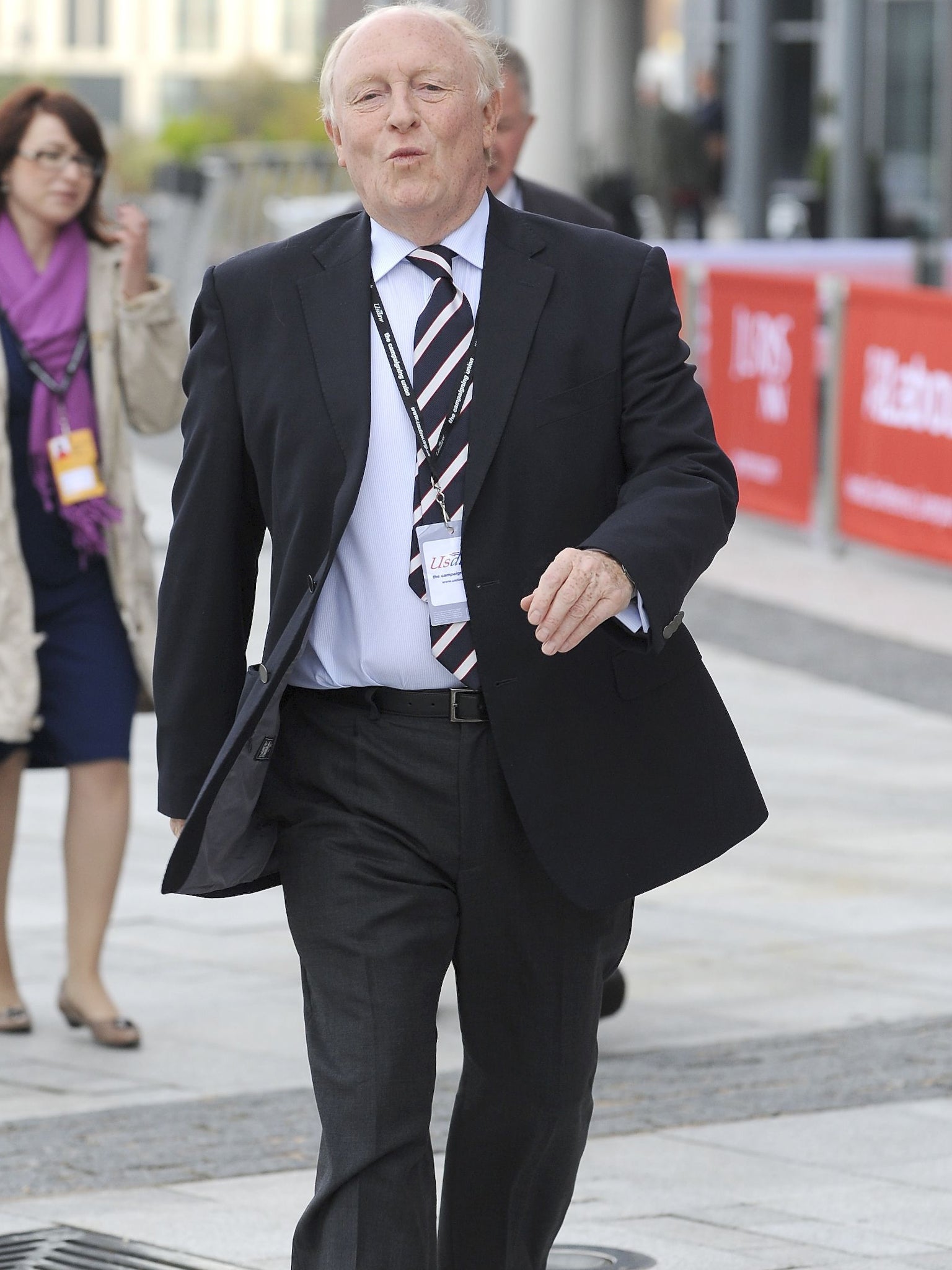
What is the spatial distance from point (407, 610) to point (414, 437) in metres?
0.23

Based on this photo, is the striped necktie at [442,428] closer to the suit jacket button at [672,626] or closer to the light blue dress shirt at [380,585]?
the light blue dress shirt at [380,585]

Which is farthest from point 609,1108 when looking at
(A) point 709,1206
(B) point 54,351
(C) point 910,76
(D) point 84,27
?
(D) point 84,27

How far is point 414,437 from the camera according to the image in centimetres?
333

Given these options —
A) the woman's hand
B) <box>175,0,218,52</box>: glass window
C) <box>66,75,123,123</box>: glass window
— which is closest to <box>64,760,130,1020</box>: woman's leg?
the woman's hand

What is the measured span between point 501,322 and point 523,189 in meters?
2.57

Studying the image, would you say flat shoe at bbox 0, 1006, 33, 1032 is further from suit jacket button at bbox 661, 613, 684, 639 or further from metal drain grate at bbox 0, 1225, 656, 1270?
suit jacket button at bbox 661, 613, 684, 639

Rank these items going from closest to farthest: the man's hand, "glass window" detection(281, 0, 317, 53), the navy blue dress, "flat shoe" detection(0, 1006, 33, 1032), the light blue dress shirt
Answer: the man's hand → the light blue dress shirt → the navy blue dress → "flat shoe" detection(0, 1006, 33, 1032) → "glass window" detection(281, 0, 317, 53)

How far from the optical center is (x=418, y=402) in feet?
10.9

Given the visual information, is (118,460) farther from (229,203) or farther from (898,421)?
(229,203)

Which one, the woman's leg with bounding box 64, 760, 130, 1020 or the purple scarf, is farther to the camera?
the woman's leg with bounding box 64, 760, 130, 1020

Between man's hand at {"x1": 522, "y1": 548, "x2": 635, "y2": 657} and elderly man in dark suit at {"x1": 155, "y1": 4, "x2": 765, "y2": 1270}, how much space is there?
15 cm

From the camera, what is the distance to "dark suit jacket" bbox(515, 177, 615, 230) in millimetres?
5828

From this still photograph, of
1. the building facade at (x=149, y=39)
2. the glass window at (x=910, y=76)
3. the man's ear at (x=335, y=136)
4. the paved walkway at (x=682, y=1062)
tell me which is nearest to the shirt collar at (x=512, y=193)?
the paved walkway at (x=682, y=1062)

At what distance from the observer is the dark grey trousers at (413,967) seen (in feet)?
10.8
